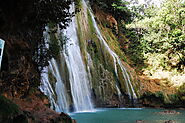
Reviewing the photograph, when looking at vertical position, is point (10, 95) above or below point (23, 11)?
below

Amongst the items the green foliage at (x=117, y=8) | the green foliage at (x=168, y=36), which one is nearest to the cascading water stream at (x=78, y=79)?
the green foliage at (x=168, y=36)

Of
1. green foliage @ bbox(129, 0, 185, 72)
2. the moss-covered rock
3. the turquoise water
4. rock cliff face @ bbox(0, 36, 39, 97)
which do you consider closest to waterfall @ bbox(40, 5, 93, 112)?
the turquoise water

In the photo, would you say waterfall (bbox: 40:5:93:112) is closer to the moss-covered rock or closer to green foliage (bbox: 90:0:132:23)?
the moss-covered rock

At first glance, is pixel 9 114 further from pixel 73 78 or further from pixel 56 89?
pixel 73 78

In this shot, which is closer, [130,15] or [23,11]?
[23,11]

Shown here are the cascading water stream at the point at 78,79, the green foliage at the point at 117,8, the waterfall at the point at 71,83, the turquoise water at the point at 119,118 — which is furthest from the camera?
the green foliage at the point at 117,8

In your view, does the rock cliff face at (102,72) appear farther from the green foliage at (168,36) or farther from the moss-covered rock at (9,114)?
the moss-covered rock at (9,114)

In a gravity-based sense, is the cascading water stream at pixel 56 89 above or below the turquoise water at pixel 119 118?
above

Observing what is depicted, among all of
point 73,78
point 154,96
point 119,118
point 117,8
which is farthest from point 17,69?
point 117,8

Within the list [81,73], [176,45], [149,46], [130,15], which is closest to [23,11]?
[81,73]

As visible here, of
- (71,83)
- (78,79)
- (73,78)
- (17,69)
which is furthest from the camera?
(78,79)

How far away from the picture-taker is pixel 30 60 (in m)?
6.39

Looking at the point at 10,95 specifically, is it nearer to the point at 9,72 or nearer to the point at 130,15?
the point at 9,72

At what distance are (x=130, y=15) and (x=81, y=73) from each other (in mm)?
16367
